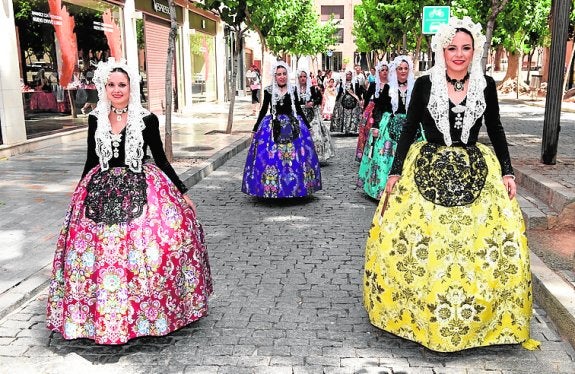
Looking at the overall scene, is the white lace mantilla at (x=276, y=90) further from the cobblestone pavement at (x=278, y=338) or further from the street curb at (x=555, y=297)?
the street curb at (x=555, y=297)

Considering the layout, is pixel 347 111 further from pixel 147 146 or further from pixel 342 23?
pixel 342 23

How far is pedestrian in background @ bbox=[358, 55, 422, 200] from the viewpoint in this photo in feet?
24.8

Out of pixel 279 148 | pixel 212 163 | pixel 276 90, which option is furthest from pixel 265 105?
pixel 212 163

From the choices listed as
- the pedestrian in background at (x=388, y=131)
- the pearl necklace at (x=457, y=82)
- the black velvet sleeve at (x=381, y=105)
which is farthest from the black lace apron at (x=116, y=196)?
the black velvet sleeve at (x=381, y=105)

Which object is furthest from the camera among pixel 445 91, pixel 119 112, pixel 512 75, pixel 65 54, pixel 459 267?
pixel 512 75

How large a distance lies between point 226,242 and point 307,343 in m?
2.56

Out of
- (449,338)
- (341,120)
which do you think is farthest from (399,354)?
(341,120)

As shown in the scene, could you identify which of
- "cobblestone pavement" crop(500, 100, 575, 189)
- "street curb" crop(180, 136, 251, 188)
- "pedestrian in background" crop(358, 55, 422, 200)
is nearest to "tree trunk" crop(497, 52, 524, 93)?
"cobblestone pavement" crop(500, 100, 575, 189)

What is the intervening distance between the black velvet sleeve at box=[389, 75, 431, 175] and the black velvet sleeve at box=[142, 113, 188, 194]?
4.78ft

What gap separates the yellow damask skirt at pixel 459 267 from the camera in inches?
139

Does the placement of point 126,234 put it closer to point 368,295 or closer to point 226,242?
point 368,295

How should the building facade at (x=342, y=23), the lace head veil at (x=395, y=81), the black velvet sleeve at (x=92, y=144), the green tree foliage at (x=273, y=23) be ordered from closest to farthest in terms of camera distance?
the black velvet sleeve at (x=92, y=144) < the lace head veil at (x=395, y=81) < the green tree foliage at (x=273, y=23) < the building facade at (x=342, y=23)

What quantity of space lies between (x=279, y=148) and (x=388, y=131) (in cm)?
145

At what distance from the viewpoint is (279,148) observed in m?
7.80
